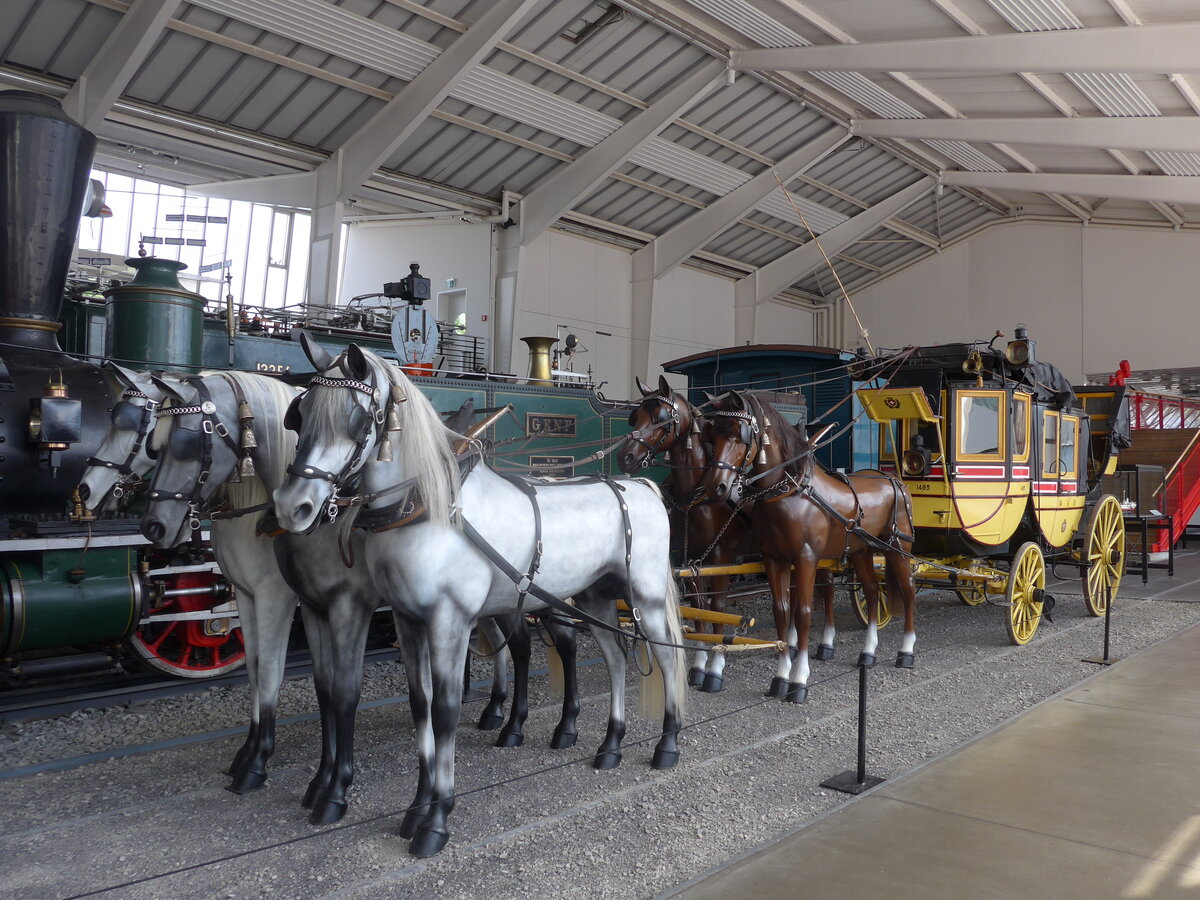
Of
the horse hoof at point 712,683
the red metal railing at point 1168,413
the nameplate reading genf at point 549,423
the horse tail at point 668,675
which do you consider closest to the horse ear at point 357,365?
the horse tail at point 668,675

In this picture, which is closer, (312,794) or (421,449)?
(421,449)

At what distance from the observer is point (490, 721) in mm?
4996

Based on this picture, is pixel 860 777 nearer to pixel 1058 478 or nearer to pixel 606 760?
pixel 606 760

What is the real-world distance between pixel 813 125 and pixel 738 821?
18.3m

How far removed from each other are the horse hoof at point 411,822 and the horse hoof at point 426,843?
7 cm

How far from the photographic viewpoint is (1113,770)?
14.4ft

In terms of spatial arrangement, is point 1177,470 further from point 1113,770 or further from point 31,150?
point 31,150

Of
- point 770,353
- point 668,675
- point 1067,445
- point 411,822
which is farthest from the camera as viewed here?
point 770,353

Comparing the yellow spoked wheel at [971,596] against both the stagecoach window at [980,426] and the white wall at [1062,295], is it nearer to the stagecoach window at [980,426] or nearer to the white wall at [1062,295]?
the stagecoach window at [980,426]

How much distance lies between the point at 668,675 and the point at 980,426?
4.29m

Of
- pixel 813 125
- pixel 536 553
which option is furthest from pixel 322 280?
pixel 536 553

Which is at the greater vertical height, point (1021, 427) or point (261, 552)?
point (1021, 427)

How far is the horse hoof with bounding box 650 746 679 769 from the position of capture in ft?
14.3

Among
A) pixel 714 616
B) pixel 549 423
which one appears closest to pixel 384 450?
pixel 714 616
